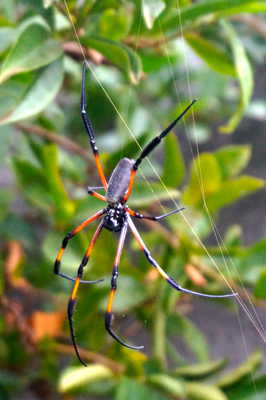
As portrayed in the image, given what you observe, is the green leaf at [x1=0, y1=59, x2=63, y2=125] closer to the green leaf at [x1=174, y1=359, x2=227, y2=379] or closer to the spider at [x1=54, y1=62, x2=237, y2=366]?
the spider at [x1=54, y1=62, x2=237, y2=366]

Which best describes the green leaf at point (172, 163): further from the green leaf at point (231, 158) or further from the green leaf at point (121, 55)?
the green leaf at point (121, 55)

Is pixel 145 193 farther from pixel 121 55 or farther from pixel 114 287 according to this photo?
pixel 121 55

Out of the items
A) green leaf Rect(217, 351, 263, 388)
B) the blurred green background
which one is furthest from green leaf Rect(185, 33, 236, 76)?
green leaf Rect(217, 351, 263, 388)

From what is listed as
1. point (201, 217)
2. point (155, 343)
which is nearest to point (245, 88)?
point (201, 217)

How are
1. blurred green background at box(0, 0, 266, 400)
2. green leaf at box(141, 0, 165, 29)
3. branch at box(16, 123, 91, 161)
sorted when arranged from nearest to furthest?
green leaf at box(141, 0, 165, 29) < blurred green background at box(0, 0, 266, 400) < branch at box(16, 123, 91, 161)

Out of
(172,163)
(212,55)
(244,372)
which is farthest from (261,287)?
(212,55)

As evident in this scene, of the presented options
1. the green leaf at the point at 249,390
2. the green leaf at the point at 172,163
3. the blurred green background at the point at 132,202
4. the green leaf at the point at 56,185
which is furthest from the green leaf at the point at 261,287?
the green leaf at the point at 56,185

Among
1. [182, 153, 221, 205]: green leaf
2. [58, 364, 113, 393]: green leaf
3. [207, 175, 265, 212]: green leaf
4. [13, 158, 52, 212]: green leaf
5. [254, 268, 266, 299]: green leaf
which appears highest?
[13, 158, 52, 212]: green leaf

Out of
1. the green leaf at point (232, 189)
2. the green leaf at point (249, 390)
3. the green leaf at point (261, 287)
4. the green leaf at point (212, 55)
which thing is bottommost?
the green leaf at point (249, 390)
